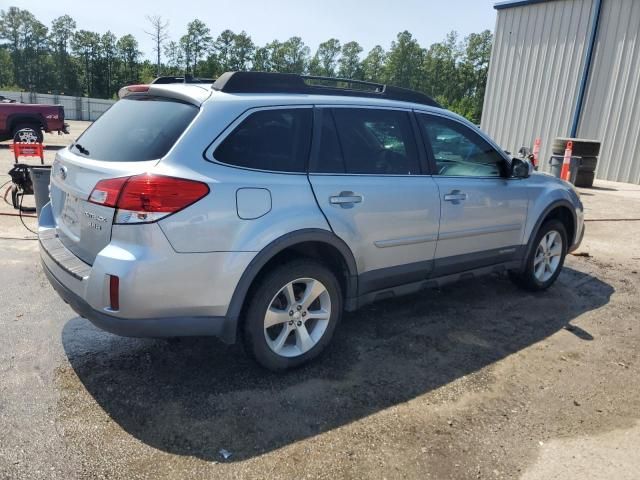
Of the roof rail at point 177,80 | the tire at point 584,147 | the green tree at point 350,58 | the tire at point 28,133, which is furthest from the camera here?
the green tree at point 350,58

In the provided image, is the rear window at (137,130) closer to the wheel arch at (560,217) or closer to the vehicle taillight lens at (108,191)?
the vehicle taillight lens at (108,191)

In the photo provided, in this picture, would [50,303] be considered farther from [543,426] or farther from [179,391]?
[543,426]

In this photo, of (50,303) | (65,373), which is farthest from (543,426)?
(50,303)

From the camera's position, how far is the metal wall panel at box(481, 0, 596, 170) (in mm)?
15125

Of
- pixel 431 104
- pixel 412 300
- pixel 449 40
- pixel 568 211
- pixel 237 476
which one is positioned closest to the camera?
pixel 237 476

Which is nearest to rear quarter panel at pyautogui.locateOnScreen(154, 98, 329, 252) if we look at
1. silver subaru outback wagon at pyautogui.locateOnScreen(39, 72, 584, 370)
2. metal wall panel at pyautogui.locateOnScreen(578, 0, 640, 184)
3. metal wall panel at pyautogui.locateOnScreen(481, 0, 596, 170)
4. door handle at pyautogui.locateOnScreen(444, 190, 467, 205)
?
silver subaru outback wagon at pyautogui.locateOnScreen(39, 72, 584, 370)

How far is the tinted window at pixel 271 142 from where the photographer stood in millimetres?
2871

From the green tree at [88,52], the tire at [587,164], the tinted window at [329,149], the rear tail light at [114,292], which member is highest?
the green tree at [88,52]

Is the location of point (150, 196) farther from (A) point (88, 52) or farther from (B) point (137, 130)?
(A) point (88, 52)

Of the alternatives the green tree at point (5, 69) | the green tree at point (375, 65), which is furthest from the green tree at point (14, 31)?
the green tree at point (375, 65)

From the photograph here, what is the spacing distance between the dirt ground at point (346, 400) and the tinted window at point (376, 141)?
51.3 inches

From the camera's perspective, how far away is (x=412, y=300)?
4.68 metres

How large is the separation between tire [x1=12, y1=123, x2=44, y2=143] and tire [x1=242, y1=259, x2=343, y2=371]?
15.1 m

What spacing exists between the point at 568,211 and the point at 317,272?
10.7 feet
